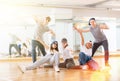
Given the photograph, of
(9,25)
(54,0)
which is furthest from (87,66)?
(9,25)

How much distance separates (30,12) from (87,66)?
361 centimetres

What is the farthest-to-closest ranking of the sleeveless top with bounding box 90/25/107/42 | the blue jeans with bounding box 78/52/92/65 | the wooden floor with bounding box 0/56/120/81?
the blue jeans with bounding box 78/52/92/65 → the sleeveless top with bounding box 90/25/107/42 → the wooden floor with bounding box 0/56/120/81

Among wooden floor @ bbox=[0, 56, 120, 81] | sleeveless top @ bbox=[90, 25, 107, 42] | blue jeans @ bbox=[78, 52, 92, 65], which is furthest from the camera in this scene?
blue jeans @ bbox=[78, 52, 92, 65]

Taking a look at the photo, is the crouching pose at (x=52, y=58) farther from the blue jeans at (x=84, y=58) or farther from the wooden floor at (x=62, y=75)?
the blue jeans at (x=84, y=58)

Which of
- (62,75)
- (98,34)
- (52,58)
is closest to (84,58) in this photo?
(98,34)

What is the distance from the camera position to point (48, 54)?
664cm

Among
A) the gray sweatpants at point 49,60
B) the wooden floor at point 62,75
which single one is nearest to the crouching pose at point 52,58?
the gray sweatpants at point 49,60

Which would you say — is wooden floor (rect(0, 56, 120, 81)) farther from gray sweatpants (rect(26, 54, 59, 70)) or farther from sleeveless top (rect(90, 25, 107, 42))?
sleeveless top (rect(90, 25, 107, 42))

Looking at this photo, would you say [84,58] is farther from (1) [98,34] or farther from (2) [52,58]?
(2) [52,58]

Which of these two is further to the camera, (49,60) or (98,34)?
(49,60)

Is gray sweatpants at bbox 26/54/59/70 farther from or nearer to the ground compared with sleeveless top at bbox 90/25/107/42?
nearer to the ground

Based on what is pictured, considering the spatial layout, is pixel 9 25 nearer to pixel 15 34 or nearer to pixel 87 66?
pixel 15 34

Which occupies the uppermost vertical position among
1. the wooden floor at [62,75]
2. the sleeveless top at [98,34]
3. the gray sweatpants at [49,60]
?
the sleeveless top at [98,34]

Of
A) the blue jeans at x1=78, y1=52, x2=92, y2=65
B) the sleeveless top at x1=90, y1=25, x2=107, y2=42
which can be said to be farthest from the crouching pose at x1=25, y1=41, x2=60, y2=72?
the sleeveless top at x1=90, y1=25, x2=107, y2=42
